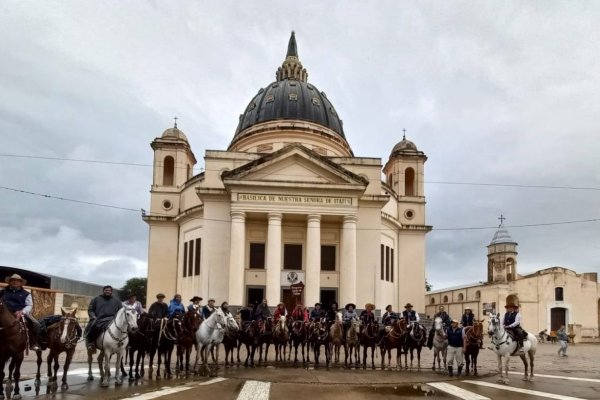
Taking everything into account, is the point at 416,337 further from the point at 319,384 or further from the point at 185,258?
the point at 185,258

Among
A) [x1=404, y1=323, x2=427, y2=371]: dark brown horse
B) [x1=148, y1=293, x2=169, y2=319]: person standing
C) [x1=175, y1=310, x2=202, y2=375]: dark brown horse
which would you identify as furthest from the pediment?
[x1=175, y1=310, x2=202, y2=375]: dark brown horse

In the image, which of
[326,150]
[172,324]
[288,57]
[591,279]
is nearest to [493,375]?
[172,324]

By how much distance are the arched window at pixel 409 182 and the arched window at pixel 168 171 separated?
22024 mm

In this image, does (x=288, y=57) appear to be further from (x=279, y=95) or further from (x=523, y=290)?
(x=523, y=290)

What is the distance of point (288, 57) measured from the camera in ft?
225

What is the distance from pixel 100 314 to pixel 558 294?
50.9 metres

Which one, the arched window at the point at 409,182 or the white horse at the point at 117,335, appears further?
the arched window at the point at 409,182

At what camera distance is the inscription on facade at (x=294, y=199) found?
3628 cm

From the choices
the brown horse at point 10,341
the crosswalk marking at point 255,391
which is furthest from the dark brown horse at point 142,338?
the brown horse at point 10,341

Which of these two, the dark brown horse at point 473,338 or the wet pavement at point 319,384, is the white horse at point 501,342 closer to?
the wet pavement at point 319,384

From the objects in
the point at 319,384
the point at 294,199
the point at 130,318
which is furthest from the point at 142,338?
the point at 294,199

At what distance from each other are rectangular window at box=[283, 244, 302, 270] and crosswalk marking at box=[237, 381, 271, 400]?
24560 millimetres

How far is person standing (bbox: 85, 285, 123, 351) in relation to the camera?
46.3 ft

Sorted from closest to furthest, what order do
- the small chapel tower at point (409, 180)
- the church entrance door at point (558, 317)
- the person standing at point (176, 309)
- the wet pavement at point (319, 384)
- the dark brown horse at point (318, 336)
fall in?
the wet pavement at point (319, 384) < the person standing at point (176, 309) < the dark brown horse at point (318, 336) < the small chapel tower at point (409, 180) < the church entrance door at point (558, 317)
